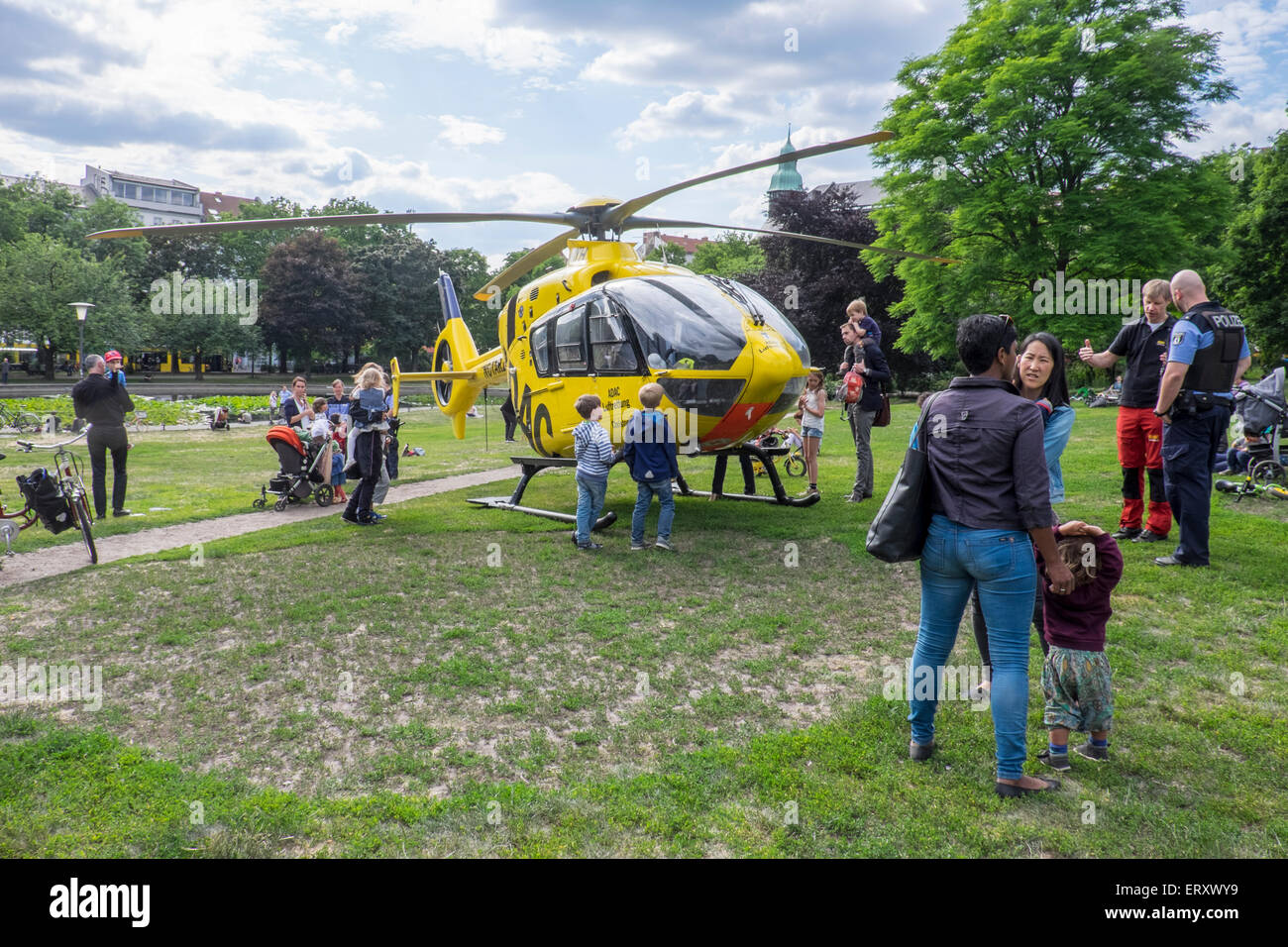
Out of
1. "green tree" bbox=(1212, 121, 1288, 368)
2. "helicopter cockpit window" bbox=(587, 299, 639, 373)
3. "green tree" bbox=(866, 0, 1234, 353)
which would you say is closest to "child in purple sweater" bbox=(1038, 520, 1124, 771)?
"helicopter cockpit window" bbox=(587, 299, 639, 373)

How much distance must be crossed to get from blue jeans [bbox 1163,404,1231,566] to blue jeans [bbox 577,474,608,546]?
548 cm

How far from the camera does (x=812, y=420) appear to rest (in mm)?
12211

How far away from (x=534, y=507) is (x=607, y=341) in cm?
312

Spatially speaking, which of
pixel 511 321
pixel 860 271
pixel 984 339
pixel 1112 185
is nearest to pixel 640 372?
pixel 511 321

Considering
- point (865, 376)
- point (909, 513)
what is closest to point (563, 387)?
point (865, 376)

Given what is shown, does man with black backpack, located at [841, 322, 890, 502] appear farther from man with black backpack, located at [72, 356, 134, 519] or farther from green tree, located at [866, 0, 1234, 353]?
green tree, located at [866, 0, 1234, 353]

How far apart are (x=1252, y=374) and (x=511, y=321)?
42.4 meters

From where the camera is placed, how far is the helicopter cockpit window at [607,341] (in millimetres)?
9617

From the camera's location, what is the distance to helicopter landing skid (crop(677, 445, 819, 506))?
10477 mm
